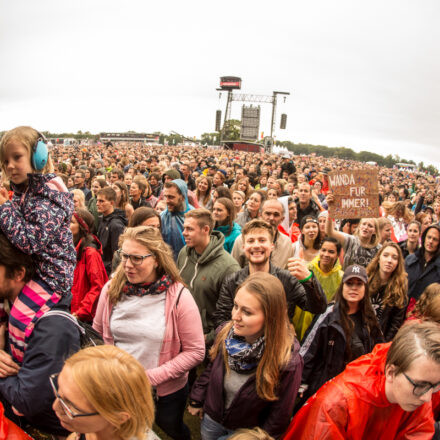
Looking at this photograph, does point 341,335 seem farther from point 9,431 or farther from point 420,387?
point 9,431

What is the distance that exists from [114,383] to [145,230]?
3.71 ft

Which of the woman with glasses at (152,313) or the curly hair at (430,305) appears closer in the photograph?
the woman with glasses at (152,313)

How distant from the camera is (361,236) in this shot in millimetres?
4461

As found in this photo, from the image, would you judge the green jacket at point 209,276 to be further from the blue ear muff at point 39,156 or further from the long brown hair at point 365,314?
the blue ear muff at point 39,156

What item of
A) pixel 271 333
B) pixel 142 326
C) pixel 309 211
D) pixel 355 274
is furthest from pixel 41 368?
pixel 309 211

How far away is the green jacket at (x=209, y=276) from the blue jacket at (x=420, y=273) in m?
2.73

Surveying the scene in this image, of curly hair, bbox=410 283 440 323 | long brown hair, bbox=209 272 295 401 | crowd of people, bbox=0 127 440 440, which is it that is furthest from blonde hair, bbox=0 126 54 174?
curly hair, bbox=410 283 440 323

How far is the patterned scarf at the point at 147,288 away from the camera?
7.02ft

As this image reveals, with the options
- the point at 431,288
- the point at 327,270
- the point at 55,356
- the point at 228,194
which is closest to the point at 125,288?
the point at 55,356

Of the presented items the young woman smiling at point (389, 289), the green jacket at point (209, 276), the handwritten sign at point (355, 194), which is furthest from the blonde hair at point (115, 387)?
the handwritten sign at point (355, 194)

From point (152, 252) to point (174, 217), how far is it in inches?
83.2

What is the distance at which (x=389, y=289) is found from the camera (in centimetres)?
341

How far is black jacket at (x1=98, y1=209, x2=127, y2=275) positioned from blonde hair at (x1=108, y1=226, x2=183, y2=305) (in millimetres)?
2056

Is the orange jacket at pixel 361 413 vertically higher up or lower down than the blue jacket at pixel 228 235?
lower down
